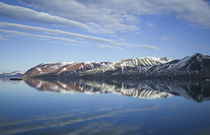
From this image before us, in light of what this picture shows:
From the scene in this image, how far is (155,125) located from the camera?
34438 millimetres

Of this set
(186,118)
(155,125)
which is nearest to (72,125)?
(155,125)

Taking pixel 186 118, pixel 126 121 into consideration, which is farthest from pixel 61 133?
pixel 186 118

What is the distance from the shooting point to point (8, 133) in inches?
1148

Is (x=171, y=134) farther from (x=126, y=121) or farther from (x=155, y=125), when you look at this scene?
(x=126, y=121)

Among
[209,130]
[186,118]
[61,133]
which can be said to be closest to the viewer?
[61,133]

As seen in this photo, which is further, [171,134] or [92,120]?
[92,120]

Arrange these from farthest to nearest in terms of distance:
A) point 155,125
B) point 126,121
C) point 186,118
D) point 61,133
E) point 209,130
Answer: point 186,118 < point 126,121 < point 155,125 < point 209,130 < point 61,133

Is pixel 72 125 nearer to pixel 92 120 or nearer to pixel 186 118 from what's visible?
pixel 92 120

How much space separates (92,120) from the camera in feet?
122

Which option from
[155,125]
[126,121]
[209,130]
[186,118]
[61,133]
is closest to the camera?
[61,133]

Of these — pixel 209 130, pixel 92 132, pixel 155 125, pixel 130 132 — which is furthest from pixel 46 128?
pixel 209 130

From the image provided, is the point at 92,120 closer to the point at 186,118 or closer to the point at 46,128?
the point at 46,128

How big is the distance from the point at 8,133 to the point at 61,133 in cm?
→ 703

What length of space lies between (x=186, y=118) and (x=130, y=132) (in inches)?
593
